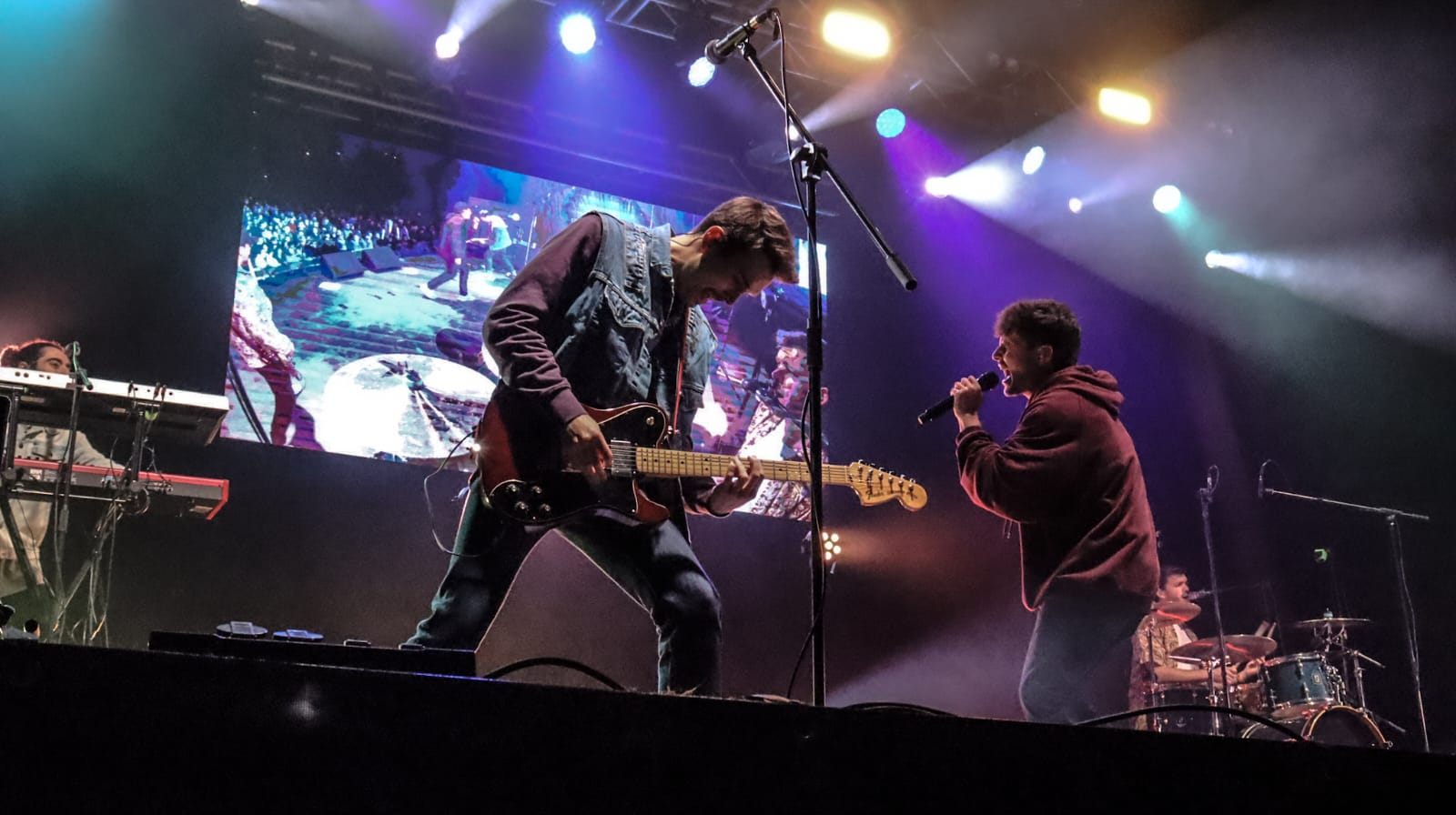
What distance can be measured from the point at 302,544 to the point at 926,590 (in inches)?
169

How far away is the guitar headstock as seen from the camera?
4.25 meters

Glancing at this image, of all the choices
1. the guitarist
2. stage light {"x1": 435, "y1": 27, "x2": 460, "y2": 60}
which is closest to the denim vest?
the guitarist

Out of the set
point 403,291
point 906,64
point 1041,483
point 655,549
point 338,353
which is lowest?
point 655,549

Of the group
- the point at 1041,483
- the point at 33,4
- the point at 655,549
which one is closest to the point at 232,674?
the point at 655,549

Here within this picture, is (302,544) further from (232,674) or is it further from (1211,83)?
(1211,83)

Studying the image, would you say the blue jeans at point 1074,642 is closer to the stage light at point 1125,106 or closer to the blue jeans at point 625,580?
the blue jeans at point 625,580

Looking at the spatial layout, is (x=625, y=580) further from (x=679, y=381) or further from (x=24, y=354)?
(x=24, y=354)

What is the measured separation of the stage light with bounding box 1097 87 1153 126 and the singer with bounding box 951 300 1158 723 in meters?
5.23

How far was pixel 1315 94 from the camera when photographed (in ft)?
26.9

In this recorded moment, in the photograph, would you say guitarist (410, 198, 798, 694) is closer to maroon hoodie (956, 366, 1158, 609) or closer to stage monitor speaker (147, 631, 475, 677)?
maroon hoodie (956, 366, 1158, 609)

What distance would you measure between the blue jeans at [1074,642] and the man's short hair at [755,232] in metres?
1.33

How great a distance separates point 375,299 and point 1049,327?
4125mm

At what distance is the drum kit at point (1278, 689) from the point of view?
638 cm

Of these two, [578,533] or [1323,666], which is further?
[1323,666]
